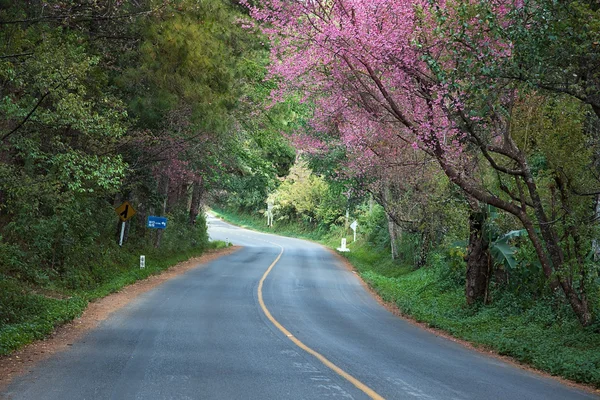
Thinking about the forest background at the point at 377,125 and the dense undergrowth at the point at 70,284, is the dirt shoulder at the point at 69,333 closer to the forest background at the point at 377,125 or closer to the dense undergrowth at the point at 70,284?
the dense undergrowth at the point at 70,284

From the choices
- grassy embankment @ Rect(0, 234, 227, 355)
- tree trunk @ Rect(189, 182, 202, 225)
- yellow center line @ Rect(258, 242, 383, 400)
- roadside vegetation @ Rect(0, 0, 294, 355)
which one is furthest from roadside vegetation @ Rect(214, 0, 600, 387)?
tree trunk @ Rect(189, 182, 202, 225)

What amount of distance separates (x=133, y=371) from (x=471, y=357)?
623 cm

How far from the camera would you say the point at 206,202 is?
153 ft

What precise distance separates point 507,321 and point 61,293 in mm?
11236

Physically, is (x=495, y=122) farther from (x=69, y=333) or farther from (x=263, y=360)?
(x=69, y=333)

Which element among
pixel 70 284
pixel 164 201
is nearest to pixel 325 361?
pixel 70 284

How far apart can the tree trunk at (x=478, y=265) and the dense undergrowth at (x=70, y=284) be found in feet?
32.7

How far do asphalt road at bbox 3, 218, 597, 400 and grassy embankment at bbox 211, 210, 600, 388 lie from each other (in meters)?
0.60

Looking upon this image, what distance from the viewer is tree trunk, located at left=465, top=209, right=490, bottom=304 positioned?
57.4 feet

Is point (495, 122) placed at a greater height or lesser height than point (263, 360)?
greater

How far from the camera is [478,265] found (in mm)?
17578

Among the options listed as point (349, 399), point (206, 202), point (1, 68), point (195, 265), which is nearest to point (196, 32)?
point (1, 68)

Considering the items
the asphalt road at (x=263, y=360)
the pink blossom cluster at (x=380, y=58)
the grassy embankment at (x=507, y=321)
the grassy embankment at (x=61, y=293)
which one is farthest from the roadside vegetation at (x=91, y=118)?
the grassy embankment at (x=507, y=321)

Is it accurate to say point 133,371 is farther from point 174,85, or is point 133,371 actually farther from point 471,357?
point 174,85
